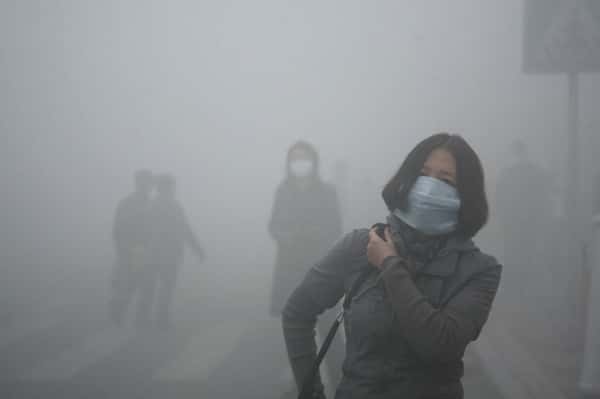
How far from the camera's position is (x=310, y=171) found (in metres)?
4.76

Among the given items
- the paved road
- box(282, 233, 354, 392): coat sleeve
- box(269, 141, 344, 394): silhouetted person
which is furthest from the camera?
box(269, 141, 344, 394): silhouetted person

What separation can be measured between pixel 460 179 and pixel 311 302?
2.08 feet

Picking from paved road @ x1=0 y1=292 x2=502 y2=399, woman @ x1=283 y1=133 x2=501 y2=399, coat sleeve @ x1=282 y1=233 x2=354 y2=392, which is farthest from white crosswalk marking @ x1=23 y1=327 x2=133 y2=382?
woman @ x1=283 y1=133 x2=501 y2=399

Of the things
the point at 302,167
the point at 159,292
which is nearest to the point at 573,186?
the point at 302,167

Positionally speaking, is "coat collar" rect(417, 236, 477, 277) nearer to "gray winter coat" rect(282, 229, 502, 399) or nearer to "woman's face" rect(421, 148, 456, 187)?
"gray winter coat" rect(282, 229, 502, 399)

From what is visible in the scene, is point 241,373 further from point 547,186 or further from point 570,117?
point 547,186

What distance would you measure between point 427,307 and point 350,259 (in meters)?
0.33

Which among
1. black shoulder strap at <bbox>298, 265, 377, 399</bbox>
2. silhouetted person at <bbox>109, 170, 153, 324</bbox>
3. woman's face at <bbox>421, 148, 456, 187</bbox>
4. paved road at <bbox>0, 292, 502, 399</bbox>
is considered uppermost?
woman's face at <bbox>421, 148, 456, 187</bbox>

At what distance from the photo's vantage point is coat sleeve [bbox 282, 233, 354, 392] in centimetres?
173

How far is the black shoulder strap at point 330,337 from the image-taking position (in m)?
1.64

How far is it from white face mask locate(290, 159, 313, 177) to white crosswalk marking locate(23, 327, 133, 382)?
2539mm

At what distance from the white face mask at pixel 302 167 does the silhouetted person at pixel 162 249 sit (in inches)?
96.5

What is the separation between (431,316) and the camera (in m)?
1.45

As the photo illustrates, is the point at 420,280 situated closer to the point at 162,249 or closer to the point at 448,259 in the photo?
the point at 448,259
